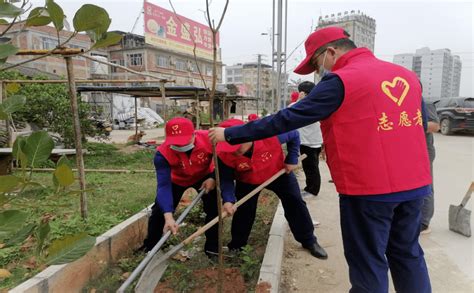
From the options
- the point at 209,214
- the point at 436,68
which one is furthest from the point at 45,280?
the point at 436,68

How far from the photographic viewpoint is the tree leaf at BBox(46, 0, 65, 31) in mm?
822

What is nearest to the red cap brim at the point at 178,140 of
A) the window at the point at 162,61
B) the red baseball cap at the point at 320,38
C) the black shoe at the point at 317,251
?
the red baseball cap at the point at 320,38

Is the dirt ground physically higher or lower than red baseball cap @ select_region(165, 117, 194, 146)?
lower

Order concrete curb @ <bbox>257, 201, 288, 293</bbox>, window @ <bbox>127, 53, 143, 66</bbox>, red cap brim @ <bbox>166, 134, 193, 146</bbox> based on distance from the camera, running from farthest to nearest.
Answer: window @ <bbox>127, 53, 143, 66</bbox>, red cap brim @ <bbox>166, 134, 193, 146</bbox>, concrete curb @ <bbox>257, 201, 288, 293</bbox>

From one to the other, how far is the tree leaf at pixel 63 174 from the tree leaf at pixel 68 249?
0.49 ft

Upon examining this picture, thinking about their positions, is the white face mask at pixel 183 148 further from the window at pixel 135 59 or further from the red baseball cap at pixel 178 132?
the window at pixel 135 59

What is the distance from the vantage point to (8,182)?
82 cm

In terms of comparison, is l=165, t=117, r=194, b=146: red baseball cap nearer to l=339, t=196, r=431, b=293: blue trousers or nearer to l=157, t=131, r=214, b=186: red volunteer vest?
l=157, t=131, r=214, b=186: red volunteer vest

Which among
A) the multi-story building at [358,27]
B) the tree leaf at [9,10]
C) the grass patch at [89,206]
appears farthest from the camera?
the multi-story building at [358,27]

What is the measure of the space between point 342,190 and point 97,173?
589 cm

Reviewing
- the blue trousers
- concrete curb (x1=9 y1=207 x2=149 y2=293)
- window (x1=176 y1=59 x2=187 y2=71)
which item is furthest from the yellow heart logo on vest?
window (x1=176 y1=59 x2=187 y2=71)

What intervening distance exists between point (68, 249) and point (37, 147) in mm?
271

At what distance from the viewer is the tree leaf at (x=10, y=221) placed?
851mm

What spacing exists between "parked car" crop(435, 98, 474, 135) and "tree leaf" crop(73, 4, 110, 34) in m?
14.3
